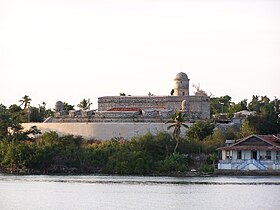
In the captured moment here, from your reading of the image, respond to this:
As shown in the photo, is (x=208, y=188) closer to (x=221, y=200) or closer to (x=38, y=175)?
(x=221, y=200)

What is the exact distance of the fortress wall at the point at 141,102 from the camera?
8156cm

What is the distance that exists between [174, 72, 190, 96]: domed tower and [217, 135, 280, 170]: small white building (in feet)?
62.4

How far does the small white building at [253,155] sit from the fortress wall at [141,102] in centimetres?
1837

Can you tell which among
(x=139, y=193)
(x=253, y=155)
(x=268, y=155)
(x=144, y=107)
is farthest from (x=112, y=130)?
(x=139, y=193)

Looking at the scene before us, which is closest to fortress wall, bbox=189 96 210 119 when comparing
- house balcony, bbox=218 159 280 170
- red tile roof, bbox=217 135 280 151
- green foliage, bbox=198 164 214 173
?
red tile roof, bbox=217 135 280 151

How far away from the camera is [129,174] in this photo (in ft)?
201

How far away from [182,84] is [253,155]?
66.3 ft

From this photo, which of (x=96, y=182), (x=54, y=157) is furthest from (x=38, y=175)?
(x=96, y=182)

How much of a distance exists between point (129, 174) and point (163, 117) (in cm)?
1649

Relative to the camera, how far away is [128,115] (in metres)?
77.6

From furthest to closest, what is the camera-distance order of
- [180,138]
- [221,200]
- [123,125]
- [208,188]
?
[123,125] < [180,138] < [208,188] < [221,200]

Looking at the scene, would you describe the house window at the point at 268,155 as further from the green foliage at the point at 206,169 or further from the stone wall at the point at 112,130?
the stone wall at the point at 112,130

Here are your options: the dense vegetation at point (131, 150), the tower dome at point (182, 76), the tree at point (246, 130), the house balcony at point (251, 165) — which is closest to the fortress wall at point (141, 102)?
the tower dome at point (182, 76)

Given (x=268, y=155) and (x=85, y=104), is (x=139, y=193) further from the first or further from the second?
(x=85, y=104)
